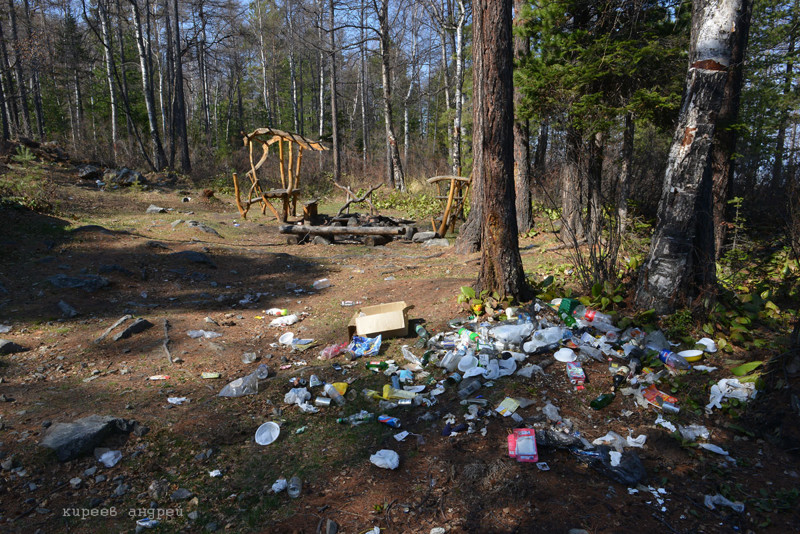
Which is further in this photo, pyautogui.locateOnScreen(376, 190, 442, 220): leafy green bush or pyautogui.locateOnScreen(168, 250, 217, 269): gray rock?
pyautogui.locateOnScreen(376, 190, 442, 220): leafy green bush

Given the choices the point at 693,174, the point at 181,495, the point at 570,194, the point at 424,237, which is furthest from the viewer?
the point at 424,237

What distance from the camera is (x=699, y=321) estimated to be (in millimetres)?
3846

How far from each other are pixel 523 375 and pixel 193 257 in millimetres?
6107

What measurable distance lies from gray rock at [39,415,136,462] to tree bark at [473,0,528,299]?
344cm

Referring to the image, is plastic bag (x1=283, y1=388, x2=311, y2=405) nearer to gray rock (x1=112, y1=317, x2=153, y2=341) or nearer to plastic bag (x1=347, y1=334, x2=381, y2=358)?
plastic bag (x1=347, y1=334, x2=381, y2=358)

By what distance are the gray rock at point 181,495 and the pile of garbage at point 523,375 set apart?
0.98m

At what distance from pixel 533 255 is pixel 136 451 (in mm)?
6473

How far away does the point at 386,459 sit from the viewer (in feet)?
9.15

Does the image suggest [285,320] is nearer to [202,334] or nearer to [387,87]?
[202,334]

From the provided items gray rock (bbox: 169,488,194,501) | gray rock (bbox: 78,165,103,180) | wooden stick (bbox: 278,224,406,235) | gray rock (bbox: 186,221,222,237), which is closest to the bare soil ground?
gray rock (bbox: 169,488,194,501)

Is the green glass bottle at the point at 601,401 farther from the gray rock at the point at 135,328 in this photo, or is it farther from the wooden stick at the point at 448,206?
the wooden stick at the point at 448,206

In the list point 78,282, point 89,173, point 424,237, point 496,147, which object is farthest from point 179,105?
point 496,147

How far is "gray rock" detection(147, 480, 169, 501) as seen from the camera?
8.47 ft

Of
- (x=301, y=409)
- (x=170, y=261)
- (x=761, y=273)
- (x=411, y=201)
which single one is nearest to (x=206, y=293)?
(x=170, y=261)
